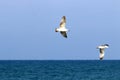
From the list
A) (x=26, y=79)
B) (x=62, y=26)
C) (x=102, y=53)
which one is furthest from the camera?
(x=26, y=79)

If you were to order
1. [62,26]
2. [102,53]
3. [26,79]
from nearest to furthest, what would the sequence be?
[62,26] → [102,53] → [26,79]

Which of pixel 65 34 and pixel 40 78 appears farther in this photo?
pixel 40 78

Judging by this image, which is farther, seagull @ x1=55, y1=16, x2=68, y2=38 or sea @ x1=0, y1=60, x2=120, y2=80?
sea @ x1=0, y1=60, x2=120, y2=80

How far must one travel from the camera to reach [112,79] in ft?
232

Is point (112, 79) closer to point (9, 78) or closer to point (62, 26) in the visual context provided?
point (9, 78)

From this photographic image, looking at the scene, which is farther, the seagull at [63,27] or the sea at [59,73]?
the sea at [59,73]

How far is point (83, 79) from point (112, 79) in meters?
3.59

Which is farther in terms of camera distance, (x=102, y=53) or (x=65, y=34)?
(x=102, y=53)

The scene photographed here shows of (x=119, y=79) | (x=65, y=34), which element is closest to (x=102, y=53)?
(x=65, y=34)

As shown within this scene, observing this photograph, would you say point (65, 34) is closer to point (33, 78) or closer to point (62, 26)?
point (62, 26)

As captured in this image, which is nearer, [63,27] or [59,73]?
[63,27]

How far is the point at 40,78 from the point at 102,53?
41652 millimetres

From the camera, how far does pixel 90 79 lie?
231ft

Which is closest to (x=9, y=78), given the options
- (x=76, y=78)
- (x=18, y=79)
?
(x=18, y=79)
